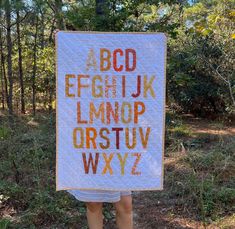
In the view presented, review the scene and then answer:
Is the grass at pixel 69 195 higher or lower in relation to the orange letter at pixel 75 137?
lower

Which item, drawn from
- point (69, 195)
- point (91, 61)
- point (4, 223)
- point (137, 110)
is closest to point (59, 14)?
point (69, 195)

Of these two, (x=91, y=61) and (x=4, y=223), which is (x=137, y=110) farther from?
(x=4, y=223)

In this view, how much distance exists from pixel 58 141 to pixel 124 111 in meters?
0.41

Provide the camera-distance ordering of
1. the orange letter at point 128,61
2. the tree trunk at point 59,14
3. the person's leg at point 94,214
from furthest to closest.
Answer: the tree trunk at point 59,14 → the person's leg at point 94,214 → the orange letter at point 128,61

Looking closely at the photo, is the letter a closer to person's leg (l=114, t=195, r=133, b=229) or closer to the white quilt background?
the white quilt background

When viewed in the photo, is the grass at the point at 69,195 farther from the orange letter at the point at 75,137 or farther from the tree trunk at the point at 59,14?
the tree trunk at the point at 59,14

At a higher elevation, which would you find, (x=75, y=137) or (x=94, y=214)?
(x=75, y=137)

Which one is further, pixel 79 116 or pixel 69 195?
pixel 69 195

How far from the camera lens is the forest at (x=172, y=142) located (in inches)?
129

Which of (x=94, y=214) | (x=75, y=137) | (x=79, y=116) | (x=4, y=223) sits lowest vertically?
(x=4, y=223)

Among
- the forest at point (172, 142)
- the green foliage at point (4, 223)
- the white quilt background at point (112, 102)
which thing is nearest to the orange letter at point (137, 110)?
the white quilt background at point (112, 102)

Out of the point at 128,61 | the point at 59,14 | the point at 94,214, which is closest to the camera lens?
the point at 128,61

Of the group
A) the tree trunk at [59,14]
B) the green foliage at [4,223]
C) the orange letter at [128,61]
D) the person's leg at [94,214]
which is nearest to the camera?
the orange letter at [128,61]

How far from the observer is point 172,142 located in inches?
218
